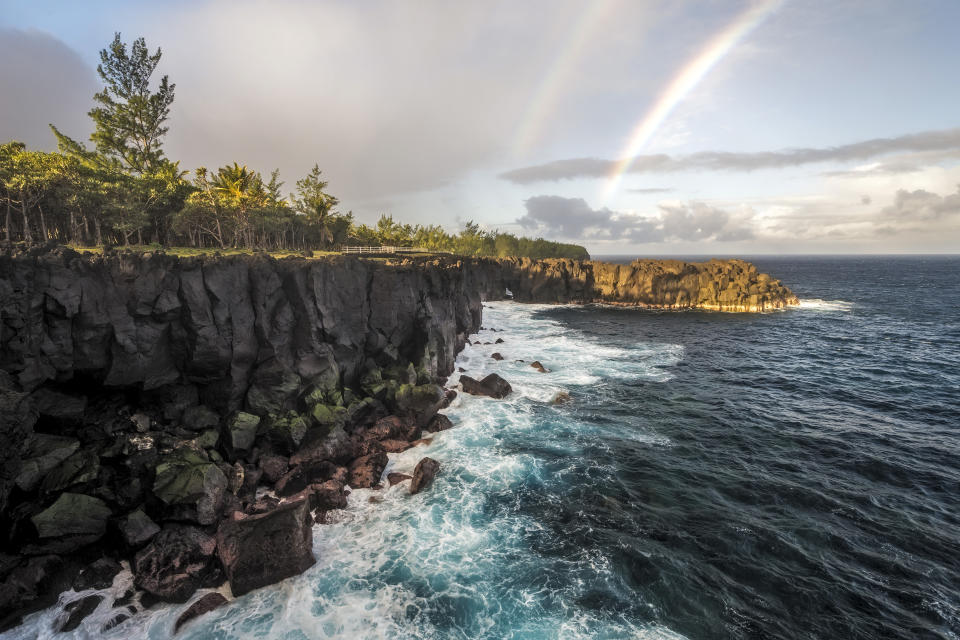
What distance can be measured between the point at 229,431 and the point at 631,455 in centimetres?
2886

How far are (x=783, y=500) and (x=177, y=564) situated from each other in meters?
33.6

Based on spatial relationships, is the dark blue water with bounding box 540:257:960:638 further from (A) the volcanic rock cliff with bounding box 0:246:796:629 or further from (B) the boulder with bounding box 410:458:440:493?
(A) the volcanic rock cliff with bounding box 0:246:796:629

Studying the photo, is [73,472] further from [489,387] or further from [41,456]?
[489,387]

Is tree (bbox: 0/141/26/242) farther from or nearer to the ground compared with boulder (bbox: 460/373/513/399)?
farther from the ground

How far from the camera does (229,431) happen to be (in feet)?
86.7

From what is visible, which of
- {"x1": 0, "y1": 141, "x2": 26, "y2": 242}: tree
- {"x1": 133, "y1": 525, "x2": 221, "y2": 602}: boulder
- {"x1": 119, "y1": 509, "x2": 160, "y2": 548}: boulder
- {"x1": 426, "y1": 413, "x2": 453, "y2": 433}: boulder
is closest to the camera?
{"x1": 133, "y1": 525, "x2": 221, "y2": 602}: boulder

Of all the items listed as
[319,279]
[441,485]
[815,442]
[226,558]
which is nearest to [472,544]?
[441,485]

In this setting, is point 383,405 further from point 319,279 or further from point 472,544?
point 472,544

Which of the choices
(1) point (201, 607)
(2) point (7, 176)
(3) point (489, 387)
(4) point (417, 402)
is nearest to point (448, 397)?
(3) point (489, 387)

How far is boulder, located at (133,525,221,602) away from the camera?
17.4 meters

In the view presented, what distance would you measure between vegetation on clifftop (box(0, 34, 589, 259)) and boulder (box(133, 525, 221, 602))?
2806cm

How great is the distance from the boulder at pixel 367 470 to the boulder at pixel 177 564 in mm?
8244

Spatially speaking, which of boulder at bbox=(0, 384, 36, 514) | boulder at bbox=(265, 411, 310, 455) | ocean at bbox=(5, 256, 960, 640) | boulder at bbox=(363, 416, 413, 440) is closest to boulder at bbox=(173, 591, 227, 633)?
ocean at bbox=(5, 256, 960, 640)

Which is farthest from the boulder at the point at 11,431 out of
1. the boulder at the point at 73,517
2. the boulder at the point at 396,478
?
the boulder at the point at 396,478
